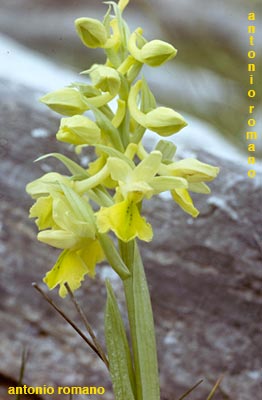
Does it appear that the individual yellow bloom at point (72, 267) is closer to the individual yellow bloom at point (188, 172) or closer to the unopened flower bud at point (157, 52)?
the individual yellow bloom at point (188, 172)

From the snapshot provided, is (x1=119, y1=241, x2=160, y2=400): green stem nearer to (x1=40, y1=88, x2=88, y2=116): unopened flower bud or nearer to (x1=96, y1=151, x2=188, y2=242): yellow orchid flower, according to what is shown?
(x1=96, y1=151, x2=188, y2=242): yellow orchid flower

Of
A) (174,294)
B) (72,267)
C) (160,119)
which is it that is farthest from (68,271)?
(174,294)

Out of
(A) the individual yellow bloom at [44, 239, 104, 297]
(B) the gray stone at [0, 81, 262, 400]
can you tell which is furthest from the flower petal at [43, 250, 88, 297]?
(B) the gray stone at [0, 81, 262, 400]

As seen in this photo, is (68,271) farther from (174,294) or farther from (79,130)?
(174,294)

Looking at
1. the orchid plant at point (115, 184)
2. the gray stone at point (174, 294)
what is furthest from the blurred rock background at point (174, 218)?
the orchid plant at point (115, 184)

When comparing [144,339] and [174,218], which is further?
[174,218]

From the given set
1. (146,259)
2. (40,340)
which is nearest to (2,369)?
(40,340)
